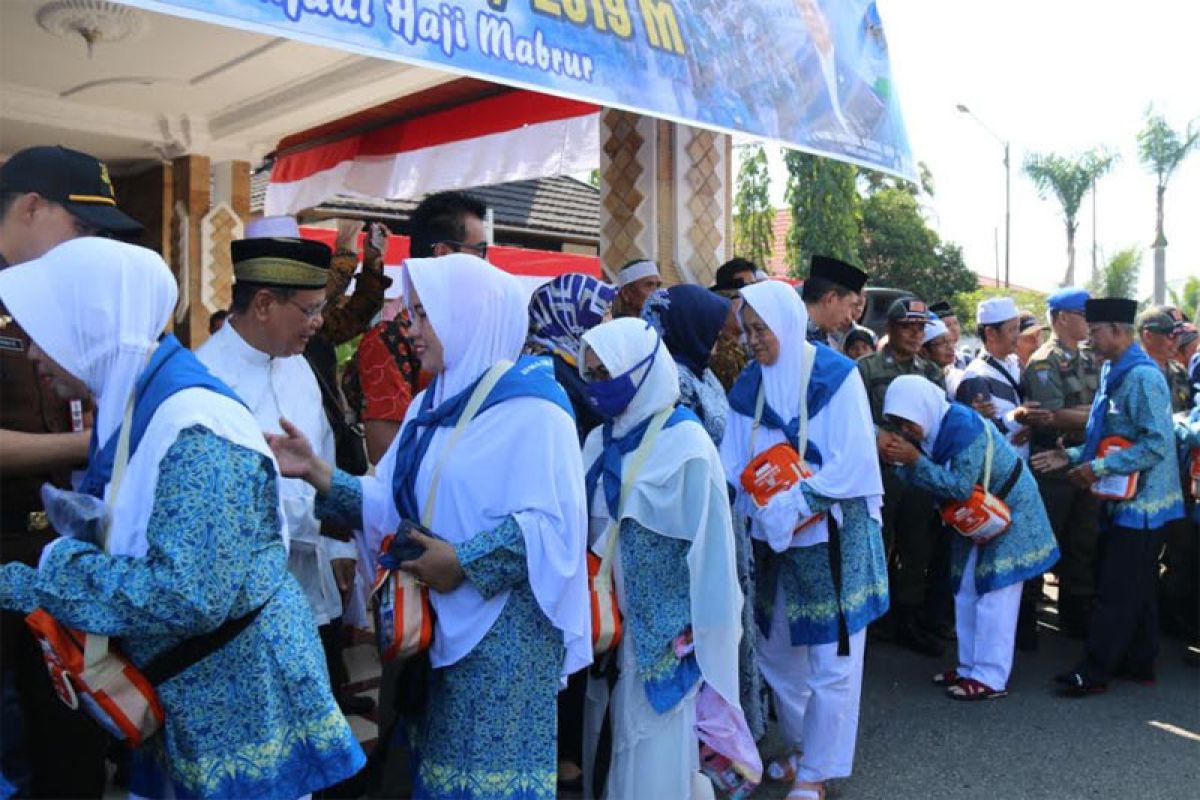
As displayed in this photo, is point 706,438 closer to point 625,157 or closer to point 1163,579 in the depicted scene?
point 625,157

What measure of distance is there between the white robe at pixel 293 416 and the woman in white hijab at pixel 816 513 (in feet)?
5.69

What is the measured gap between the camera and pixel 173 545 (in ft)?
6.15

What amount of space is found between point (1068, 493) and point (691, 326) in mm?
4018

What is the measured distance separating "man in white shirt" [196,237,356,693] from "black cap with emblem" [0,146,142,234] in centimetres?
34

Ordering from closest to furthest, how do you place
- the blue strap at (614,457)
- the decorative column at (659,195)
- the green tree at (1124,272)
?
the blue strap at (614,457) → the decorative column at (659,195) → the green tree at (1124,272)

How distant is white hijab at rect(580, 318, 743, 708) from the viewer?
319 cm

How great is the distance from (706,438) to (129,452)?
1.83 meters

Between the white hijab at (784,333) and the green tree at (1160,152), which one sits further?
the green tree at (1160,152)

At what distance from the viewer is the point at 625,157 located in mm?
6574

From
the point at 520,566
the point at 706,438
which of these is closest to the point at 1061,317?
the point at 706,438

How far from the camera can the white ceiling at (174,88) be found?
22.1ft

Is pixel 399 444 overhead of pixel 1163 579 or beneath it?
overhead

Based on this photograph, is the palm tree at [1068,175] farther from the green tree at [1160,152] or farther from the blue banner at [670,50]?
the blue banner at [670,50]

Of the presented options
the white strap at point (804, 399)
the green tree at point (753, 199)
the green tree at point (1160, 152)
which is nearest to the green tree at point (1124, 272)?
the green tree at point (1160, 152)
